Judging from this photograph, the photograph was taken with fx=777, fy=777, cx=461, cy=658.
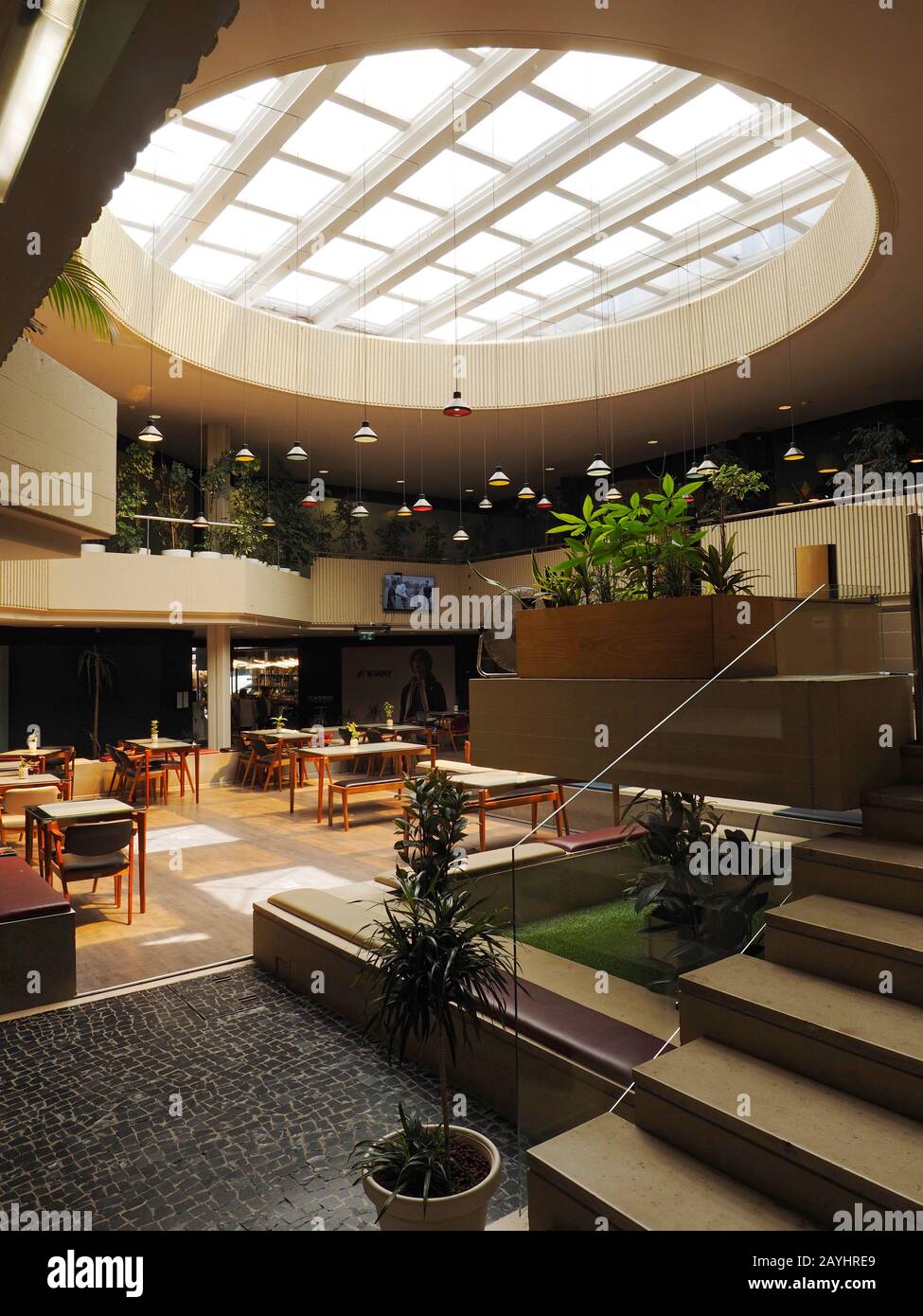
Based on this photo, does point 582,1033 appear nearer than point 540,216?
Yes

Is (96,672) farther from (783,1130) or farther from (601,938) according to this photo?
(783,1130)

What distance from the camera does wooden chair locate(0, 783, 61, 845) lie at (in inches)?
294

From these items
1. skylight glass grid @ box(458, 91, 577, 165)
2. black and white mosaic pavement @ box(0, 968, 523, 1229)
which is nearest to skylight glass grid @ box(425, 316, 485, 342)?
A: skylight glass grid @ box(458, 91, 577, 165)

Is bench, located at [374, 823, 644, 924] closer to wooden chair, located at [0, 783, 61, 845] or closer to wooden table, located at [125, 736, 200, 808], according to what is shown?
wooden chair, located at [0, 783, 61, 845]

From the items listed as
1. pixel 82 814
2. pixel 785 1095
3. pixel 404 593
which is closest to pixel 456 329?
pixel 404 593

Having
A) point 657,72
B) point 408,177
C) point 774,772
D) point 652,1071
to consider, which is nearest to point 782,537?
point 657,72

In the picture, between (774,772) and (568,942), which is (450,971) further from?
(774,772)

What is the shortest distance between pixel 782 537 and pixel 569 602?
8.56 m

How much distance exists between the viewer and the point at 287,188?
9.27m

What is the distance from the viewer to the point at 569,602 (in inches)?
164

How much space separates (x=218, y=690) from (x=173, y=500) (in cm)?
369

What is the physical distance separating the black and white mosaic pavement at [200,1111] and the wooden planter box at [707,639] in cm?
210

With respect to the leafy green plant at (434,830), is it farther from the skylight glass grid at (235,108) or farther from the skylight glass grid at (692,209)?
the skylight glass grid at (692,209)

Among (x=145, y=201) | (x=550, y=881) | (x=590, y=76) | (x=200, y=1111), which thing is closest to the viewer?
(x=550, y=881)
